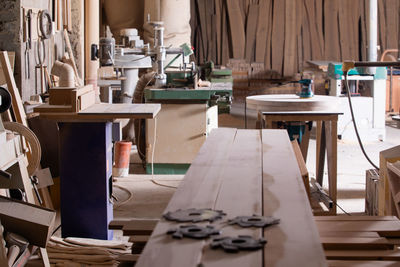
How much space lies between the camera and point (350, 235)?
2.71 metres

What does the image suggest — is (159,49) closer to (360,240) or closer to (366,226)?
(366,226)

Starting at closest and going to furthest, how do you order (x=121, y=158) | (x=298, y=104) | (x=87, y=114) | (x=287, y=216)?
(x=287, y=216) < (x=87, y=114) < (x=298, y=104) < (x=121, y=158)

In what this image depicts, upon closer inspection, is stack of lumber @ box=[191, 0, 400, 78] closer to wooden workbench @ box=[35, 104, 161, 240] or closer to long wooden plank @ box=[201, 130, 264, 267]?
wooden workbench @ box=[35, 104, 161, 240]

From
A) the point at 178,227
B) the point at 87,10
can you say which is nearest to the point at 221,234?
the point at 178,227

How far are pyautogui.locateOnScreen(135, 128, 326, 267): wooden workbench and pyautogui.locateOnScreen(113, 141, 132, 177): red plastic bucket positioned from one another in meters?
2.74

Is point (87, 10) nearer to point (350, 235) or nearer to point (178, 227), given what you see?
point (350, 235)

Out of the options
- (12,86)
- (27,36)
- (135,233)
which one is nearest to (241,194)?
(135,233)

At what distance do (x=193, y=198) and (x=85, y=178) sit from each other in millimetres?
2016

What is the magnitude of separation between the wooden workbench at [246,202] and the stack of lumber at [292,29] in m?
7.95

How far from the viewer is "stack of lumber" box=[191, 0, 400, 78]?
1114 cm

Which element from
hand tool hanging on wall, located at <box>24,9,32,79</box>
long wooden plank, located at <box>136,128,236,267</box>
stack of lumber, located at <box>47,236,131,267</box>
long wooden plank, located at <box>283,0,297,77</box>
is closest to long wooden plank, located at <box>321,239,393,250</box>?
long wooden plank, located at <box>136,128,236,267</box>

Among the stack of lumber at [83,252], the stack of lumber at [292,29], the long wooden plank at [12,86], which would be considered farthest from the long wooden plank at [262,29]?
the stack of lumber at [83,252]

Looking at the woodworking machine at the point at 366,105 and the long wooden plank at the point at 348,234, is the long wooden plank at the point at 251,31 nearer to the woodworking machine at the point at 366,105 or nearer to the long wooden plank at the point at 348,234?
the woodworking machine at the point at 366,105

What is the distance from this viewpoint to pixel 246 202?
7.39 ft
